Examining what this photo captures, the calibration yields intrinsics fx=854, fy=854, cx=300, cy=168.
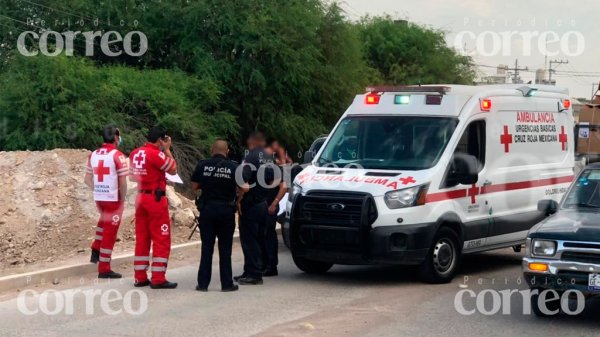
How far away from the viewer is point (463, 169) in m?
10.7

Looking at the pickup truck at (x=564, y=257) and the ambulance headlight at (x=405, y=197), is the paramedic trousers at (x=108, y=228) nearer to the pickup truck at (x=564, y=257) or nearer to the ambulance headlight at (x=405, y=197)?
the ambulance headlight at (x=405, y=197)

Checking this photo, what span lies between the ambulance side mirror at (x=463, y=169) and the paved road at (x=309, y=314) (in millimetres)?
1305

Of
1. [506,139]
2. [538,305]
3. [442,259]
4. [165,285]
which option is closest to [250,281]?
[165,285]

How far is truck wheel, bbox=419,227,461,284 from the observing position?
1030 centimetres

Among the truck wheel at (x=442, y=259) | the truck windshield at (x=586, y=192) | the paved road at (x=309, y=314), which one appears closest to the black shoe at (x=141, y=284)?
the paved road at (x=309, y=314)

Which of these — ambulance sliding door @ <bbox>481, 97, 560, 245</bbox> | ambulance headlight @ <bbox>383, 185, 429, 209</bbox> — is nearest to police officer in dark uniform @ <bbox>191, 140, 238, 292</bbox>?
ambulance headlight @ <bbox>383, 185, 429, 209</bbox>

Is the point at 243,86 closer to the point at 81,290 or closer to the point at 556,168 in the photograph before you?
the point at 556,168

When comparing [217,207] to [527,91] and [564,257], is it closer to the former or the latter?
[564,257]

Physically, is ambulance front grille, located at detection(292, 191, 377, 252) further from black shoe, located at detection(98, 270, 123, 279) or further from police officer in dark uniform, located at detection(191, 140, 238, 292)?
Answer: black shoe, located at detection(98, 270, 123, 279)

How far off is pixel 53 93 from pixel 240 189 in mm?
9625

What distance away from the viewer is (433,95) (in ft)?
36.3

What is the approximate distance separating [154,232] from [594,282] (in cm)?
501

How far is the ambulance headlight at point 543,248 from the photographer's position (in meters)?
8.07

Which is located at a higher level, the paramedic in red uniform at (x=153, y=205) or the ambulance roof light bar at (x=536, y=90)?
the ambulance roof light bar at (x=536, y=90)
